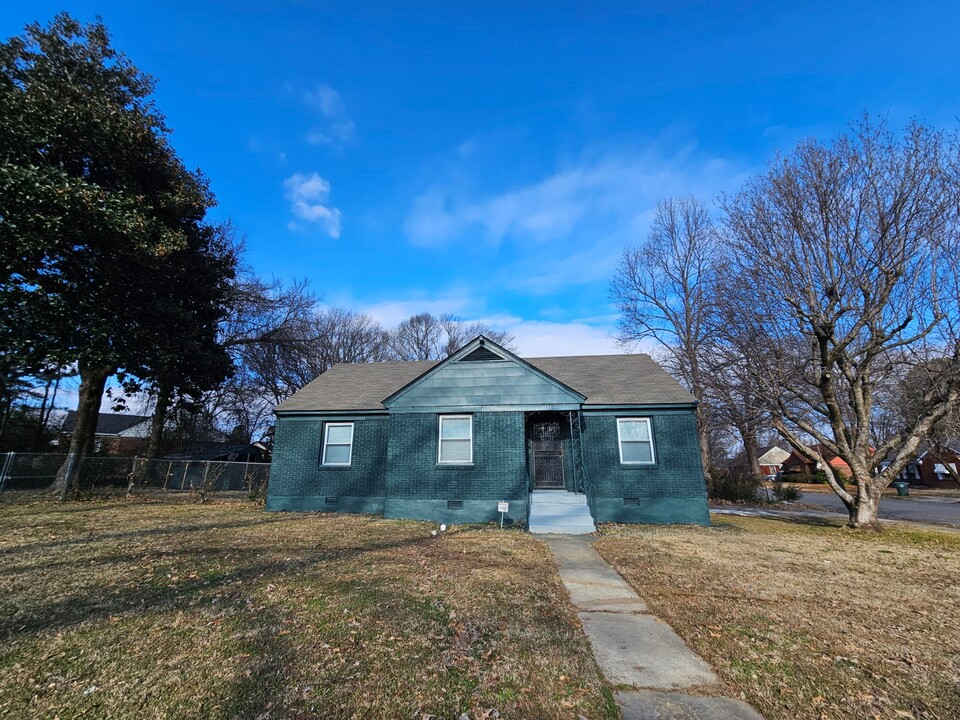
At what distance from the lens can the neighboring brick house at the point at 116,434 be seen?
88.0 feet

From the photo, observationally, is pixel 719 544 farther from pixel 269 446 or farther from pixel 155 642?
pixel 269 446

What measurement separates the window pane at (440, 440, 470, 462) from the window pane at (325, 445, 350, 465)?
3.65 m

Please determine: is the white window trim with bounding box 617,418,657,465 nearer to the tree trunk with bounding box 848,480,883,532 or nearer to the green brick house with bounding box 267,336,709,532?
the green brick house with bounding box 267,336,709,532

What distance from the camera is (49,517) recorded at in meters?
11.6

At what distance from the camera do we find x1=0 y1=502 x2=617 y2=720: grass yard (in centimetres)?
330

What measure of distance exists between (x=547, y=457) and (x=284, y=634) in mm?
10790

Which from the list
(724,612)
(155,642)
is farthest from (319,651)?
(724,612)

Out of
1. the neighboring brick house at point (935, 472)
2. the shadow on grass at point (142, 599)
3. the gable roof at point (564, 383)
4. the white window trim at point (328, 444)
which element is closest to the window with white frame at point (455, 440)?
the gable roof at point (564, 383)

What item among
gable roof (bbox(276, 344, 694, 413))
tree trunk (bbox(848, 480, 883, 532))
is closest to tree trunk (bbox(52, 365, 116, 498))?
gable roof (bbox(276, 344, 694, 413))

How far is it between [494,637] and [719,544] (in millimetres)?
7590

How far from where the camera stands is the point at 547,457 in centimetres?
1438

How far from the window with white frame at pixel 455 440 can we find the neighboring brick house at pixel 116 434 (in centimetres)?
1647

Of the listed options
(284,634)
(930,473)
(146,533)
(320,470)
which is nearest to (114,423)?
(320,470)

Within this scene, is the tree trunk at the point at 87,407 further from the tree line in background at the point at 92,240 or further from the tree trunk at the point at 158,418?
the tree trunk at the point at 158,418
